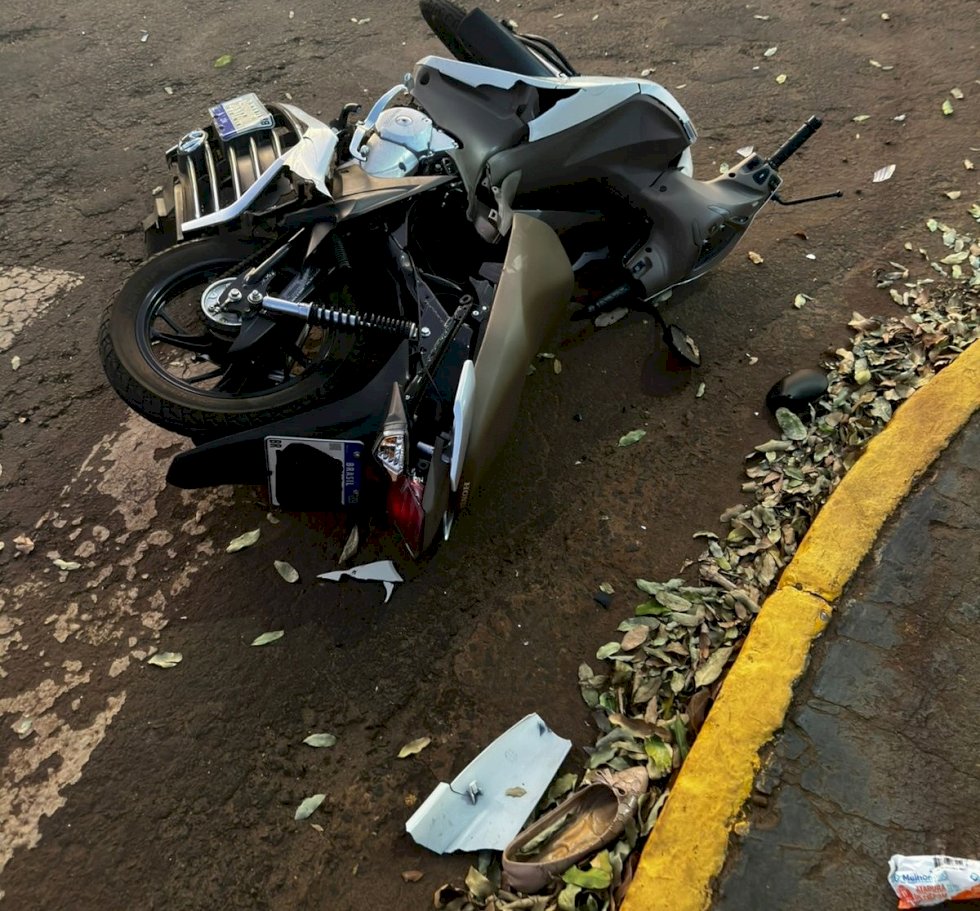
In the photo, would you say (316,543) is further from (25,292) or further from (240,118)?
(25,292)

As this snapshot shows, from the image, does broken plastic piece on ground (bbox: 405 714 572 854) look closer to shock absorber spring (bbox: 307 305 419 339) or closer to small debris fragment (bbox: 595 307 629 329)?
shock absorber spring (bbox: 307 305 419 339)

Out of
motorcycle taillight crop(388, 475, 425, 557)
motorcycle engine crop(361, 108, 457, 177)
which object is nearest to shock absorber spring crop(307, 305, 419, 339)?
motorcycle taillight crop(388, 475, 425, 557)

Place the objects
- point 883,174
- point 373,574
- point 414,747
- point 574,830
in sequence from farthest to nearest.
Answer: point 883,174, point 373,574, point 414,747, point 574,830

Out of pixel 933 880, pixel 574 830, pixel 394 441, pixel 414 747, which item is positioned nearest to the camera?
pixel 933 880

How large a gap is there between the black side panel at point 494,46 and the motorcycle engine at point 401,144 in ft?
1.16

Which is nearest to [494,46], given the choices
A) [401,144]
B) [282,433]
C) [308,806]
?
[401,144]

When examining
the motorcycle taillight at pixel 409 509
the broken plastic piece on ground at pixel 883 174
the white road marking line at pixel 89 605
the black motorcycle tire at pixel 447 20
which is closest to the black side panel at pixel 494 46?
the black motorcycle tire at pixel 447 20

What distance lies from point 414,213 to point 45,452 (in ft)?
6.49

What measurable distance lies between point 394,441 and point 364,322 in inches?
21.8

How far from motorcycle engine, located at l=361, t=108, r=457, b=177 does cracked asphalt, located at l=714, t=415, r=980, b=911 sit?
2404 mm

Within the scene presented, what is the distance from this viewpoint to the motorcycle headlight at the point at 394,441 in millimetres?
2783

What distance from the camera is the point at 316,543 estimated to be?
3.49 metres

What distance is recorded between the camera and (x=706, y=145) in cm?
519

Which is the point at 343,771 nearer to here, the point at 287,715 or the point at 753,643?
the point at 287,715
